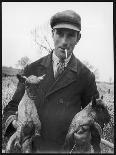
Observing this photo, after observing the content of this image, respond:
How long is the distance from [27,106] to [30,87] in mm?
202

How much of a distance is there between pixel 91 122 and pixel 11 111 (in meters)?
0.89

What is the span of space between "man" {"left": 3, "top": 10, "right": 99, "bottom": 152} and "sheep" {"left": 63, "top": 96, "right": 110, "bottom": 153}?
7cm

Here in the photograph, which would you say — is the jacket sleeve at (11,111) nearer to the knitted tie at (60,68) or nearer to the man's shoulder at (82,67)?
the knitted tie at (60,68)

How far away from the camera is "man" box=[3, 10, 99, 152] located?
4043 millimetres

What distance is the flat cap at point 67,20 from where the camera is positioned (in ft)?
13.5

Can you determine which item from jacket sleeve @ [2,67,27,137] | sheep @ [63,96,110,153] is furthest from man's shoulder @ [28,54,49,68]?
sheep @ [63,96,110,153]

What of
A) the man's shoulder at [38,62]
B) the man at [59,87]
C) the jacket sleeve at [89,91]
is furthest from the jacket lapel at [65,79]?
the man's shoulder at [38,62]

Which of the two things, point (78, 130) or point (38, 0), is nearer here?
point (78, 130)

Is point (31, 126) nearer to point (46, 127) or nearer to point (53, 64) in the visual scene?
point (46, 127)

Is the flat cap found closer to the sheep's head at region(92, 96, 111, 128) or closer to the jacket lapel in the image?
the jacket lapel

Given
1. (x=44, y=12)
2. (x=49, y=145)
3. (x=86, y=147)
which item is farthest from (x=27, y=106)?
(x=44, y=12)

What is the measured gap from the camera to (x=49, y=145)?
405 centimetres

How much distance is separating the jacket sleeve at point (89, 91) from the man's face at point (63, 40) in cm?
37

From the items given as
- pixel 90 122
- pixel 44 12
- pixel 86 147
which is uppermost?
pixel 44 12
